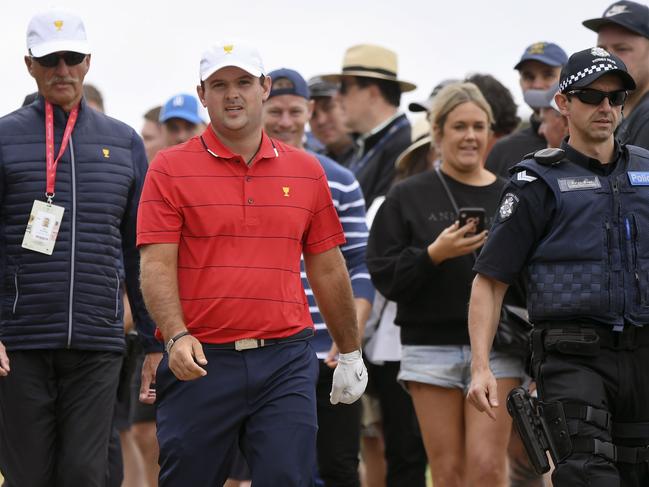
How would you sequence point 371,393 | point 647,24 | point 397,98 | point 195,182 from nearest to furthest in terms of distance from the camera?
point 195,182 → point 647,24 → point 371,393 → point 397,98

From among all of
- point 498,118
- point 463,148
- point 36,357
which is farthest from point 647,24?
point 36,357

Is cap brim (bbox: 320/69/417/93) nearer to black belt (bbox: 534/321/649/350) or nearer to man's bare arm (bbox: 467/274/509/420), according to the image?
man's bare arm (bbox: 467/274/509/420)

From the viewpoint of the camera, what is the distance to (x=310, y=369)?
6.26m

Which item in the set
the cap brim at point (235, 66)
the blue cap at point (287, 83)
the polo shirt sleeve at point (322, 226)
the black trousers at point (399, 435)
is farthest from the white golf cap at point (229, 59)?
the black trousers at point (399, 435)

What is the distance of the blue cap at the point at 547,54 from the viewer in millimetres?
9531

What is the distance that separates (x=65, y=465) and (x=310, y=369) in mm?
1509

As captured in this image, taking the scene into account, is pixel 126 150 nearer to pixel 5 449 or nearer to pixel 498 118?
pixel 5 449

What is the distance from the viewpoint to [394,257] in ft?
26.8

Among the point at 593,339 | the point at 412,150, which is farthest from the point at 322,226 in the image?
the point at 412,150

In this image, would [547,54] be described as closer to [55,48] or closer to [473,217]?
[473,217]

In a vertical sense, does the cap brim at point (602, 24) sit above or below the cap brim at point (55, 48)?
above

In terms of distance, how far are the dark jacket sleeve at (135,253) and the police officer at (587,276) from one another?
6.32 ft

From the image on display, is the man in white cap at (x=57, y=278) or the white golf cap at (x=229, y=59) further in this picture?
the man in white cap at (x=57, y=278)

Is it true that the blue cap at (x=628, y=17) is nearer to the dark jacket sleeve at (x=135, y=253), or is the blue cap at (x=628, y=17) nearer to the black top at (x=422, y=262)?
the black top at (x=422, y=262)
